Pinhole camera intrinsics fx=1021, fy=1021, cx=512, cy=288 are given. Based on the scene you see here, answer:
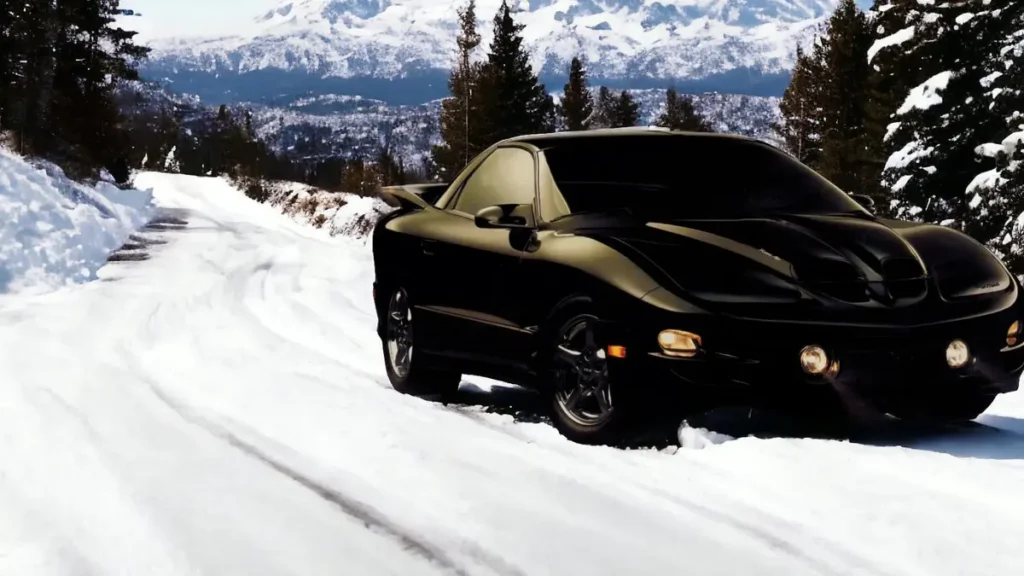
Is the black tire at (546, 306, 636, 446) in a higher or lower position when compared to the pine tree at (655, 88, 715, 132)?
higher

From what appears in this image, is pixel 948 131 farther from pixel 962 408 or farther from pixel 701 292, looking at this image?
pixel 701 292

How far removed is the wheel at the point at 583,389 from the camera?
15.7ft

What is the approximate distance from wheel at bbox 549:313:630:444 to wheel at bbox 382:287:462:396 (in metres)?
1.30

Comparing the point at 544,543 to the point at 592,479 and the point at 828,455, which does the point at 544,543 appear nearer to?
the point at 592,479

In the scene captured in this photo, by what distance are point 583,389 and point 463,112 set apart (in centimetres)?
4986

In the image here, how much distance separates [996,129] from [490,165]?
20464mm

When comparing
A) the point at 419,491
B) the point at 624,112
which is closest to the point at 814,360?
the point at 419,491

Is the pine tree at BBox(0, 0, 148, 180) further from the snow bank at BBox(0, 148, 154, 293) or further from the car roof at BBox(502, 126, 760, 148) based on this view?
the car roof at BBox(502, 126, 760, 148)

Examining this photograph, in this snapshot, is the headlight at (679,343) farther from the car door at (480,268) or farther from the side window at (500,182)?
the side window at (500,182)

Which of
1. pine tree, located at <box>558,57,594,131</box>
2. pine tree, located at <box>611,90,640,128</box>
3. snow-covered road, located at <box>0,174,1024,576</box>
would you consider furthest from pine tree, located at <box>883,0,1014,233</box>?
pine tree, located at <box>611,90,640,128</box>

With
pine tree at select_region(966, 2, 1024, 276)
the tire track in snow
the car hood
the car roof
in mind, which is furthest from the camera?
pine tree at select_region(966, 2, 1024, 276)

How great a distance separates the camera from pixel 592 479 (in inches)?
171

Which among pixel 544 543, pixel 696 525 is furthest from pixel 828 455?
pixel 544 543

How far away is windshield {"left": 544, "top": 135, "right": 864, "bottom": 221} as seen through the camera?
5297mm
